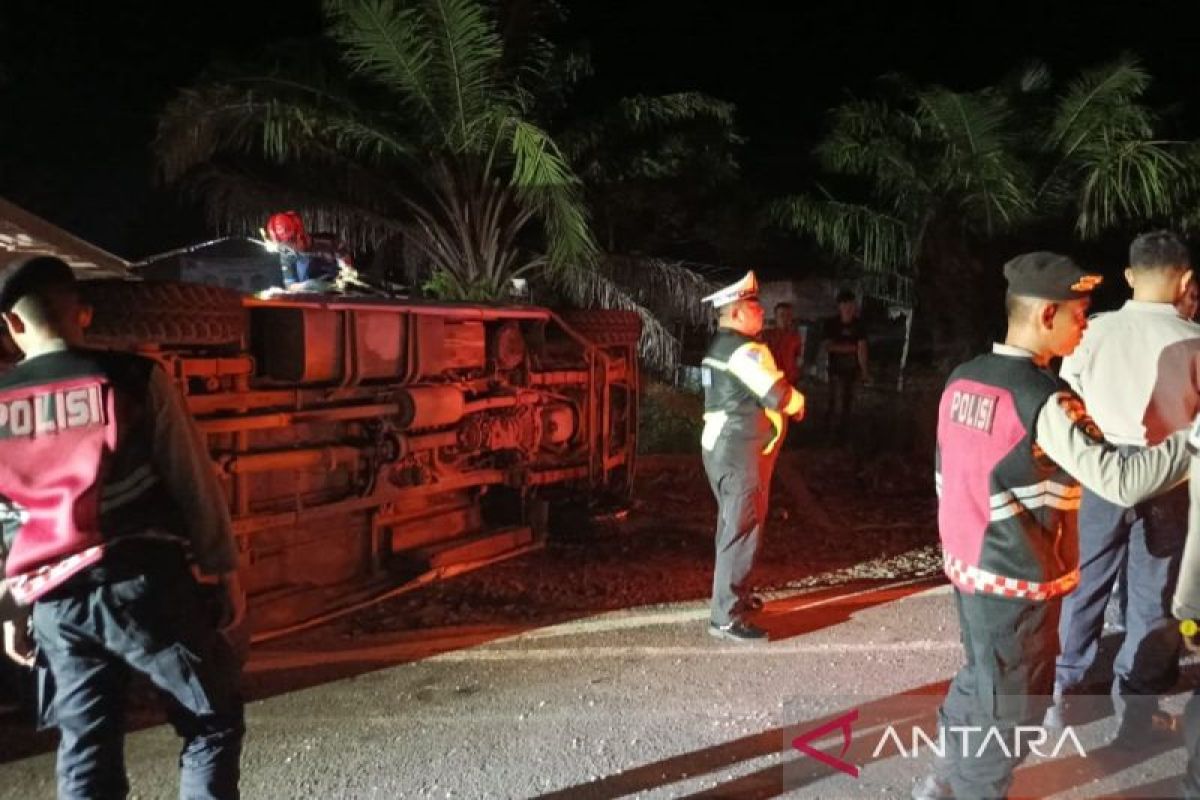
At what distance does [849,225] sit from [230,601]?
41.6 feet

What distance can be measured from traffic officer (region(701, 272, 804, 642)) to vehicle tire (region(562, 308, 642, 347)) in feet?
9.12

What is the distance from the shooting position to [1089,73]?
13242mm

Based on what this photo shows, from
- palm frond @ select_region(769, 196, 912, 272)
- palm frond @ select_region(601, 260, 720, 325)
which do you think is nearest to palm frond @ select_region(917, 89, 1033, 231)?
palm frond @ select_region(769, 196, 912, 272)

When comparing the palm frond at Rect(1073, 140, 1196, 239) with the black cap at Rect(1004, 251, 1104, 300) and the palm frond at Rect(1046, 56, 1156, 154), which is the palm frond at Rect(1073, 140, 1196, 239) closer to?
the palm frond at Rect(1046, 56, 1156, 154)

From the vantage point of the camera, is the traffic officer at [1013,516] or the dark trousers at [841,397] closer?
the traffic officer at [1013,516]

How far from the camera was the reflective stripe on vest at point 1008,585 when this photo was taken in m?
2.86

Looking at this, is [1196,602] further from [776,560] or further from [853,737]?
[776,560]

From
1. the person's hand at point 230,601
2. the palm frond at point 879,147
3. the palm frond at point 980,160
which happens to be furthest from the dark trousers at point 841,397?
the person's hand at point 230,601

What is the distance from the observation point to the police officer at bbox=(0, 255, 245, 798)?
105 inches

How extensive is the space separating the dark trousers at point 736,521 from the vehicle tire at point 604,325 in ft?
9.61

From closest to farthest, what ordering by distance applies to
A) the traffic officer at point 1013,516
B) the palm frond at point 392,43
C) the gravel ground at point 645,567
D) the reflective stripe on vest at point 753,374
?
the traffic officer at point 1013,516, the reflective stripe on vest at point 753,374, the gravel ground at point 645,567, the palm frond at point 392,43

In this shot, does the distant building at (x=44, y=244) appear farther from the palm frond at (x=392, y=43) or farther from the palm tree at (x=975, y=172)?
the palm tree at (x=975, y=172)

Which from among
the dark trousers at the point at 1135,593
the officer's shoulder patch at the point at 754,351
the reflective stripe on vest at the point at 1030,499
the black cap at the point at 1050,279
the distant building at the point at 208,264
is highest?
the distant building at the point at 208,264

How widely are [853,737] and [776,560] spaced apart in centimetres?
315
